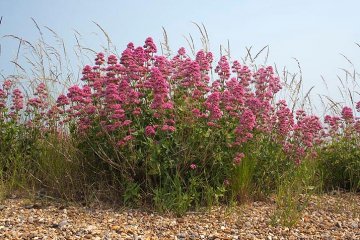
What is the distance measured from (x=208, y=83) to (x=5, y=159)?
334 centimetres

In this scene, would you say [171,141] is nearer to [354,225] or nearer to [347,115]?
[354,225]

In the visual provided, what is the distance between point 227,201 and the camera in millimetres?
5902

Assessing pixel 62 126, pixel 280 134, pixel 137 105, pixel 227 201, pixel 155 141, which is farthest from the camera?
pixel 62 126

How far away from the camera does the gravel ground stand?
462cm

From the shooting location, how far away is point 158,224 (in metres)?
4.95

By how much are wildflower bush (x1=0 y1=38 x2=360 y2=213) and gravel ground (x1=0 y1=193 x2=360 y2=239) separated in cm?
23

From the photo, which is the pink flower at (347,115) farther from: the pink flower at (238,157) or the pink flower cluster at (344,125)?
the pink flower at (238,157)

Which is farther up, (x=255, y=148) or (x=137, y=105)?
(x=137, y=105)

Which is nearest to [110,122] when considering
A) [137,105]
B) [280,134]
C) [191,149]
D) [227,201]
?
[137,105]

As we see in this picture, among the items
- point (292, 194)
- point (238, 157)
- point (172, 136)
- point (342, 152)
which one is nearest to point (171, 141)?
point (172, 136)

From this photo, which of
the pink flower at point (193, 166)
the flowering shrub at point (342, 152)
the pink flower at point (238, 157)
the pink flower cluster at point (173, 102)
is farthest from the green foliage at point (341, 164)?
the pink flower at point (193, 166)

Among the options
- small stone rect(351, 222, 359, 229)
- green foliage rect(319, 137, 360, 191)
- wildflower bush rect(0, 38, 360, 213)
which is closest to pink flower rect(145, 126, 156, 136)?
wildflower bush rect(0, 38, 360, 213)

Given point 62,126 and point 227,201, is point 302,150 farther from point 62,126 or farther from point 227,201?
point 62,126

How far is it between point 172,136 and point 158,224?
38.5 inches
